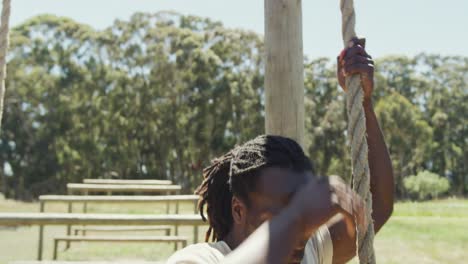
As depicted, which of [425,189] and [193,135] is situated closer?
[193,135]

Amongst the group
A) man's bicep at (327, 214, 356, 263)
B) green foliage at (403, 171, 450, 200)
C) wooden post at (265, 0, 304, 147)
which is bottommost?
green foliage at (403, 171, 450, 200)

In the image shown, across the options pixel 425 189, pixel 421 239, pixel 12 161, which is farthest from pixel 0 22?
pixel 425 189

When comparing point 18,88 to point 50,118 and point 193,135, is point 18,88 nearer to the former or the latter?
point 50,118

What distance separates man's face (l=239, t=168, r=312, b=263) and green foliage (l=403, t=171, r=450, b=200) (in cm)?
2494

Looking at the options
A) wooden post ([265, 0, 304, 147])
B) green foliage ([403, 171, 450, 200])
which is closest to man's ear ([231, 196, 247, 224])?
wooden post ([265, 0, 304, 147])

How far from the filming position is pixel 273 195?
97 cm

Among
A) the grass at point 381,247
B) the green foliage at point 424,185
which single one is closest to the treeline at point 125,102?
the green foliage at point 424,185

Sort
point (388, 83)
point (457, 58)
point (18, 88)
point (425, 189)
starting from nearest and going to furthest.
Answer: point (18, 88) → point (425, 189) → point (388, 83) → point (457, 58)

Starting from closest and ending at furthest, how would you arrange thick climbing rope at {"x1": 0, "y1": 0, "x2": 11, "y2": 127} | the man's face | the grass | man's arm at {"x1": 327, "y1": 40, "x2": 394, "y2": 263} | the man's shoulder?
1. the man's face
2. the man's shoulder
3. man's arm at {"x1": 327, "y1": 40, "x2": 394, "y2": 263}
4. thick climbing rope at {"x1": 0, "y1": 0, "x2": 11, "y2": 127}
5. the grass

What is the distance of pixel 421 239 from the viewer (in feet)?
25.7

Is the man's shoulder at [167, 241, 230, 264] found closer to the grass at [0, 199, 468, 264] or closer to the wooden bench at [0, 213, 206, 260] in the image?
the wooden bench at [0, 213, 206, 260]

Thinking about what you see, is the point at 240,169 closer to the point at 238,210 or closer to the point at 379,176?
the point at 238,210

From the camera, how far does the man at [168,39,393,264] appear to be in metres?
0.82

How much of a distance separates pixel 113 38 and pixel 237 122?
5.66 m
